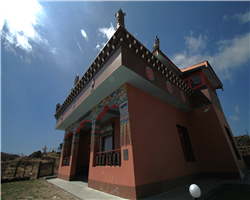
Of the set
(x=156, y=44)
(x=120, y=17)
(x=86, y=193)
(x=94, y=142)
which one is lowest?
(x=86, y=193)

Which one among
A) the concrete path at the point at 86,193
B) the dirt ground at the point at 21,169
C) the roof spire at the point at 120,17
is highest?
the roof spire at the point at 120,17

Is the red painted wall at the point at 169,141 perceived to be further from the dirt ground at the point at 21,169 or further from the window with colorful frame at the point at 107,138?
the dirt ground at the point at 21,169

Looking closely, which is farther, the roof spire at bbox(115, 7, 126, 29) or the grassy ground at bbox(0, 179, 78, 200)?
the roof spire at bbox(115, 7, 126, 29)

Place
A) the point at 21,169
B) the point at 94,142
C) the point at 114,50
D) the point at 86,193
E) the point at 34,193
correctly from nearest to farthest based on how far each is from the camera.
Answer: the point at 86,193
the point at 114,50
the point at 34,193
the point at 94,142
the point at 21,169

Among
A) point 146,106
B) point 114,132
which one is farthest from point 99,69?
point 114,132

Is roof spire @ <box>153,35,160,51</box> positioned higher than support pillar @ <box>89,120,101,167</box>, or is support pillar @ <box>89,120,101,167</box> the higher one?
roof spire @ <box>153,35,160,51</box>

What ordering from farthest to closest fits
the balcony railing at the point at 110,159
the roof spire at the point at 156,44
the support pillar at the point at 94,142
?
1. the roof spire at the point at 156,44
2. the support pillar at the point at 94,142
3. the balcony railing at the point at 110,159

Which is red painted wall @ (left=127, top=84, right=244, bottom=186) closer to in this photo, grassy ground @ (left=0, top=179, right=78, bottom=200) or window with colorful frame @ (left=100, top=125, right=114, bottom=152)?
grassy ground @ (left=0, top=179, right=78, bottom=200)

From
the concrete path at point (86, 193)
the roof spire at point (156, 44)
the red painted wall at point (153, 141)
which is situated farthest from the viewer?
the roof spire at point (156, 44)

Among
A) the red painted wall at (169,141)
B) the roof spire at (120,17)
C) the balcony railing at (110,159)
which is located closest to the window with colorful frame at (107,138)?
the balcony railing at (110,159)

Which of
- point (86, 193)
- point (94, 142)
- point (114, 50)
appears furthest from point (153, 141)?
point (114, 50)

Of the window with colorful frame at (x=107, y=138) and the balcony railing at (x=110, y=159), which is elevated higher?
the window with colorful frame at (x=107, y=138)

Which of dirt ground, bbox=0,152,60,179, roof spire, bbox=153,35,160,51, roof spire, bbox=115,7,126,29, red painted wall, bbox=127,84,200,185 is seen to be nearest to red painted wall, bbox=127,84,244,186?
red painted wall, bbox=127,84,200,185

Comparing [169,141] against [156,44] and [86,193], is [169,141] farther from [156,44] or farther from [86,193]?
[156,44]
